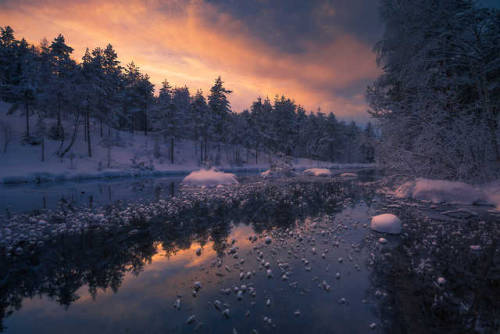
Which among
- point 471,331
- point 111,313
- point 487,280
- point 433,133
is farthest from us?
point 433,133

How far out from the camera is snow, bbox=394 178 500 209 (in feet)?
40.2

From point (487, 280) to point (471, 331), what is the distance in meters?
2.33

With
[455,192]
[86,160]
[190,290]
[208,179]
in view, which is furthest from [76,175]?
[455,192]

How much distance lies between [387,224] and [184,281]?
7.12m

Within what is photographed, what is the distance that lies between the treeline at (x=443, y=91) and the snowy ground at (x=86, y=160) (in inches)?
913

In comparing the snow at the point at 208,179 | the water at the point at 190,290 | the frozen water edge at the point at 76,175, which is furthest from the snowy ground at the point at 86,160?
the water at the point at 190,290

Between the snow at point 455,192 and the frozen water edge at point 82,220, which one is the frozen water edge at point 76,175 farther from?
the snow at point 455,192

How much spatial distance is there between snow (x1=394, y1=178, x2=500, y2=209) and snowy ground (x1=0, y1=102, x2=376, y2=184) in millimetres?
23855

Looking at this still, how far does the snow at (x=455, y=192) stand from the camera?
12250 millimetres

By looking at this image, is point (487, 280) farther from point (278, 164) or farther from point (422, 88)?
point (278, 164)

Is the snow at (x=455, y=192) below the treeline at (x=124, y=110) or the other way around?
below

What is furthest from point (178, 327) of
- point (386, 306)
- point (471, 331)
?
point (471, 331)

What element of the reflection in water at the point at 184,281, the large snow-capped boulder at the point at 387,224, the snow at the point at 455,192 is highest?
the snow at the point at 455,192

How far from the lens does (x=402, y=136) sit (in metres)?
14.5
